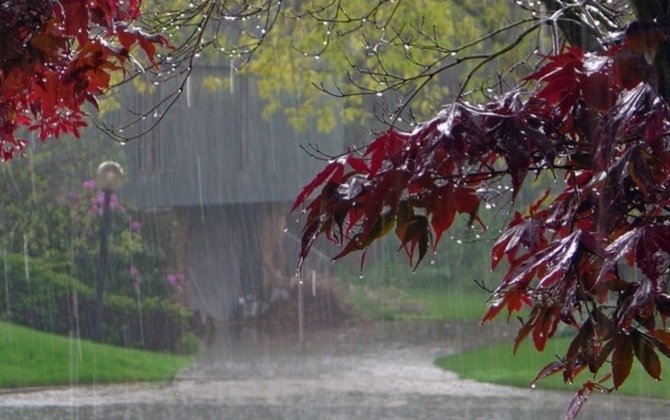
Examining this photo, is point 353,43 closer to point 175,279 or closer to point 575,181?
point 175,279

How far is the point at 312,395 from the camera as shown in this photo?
11883 millimetres

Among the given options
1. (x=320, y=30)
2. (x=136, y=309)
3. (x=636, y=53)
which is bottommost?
(x=136, y=309)

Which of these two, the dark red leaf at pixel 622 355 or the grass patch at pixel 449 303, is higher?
the dark red leaf at pixel 622 355

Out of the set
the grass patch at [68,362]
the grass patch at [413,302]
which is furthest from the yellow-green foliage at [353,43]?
the grass patch at [413,302]

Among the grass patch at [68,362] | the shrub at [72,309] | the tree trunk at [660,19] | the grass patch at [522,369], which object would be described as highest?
the tree trunk at [660,19]

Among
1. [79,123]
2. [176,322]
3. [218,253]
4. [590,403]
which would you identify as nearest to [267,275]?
[218,253]

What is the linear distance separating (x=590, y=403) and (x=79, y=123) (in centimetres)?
869

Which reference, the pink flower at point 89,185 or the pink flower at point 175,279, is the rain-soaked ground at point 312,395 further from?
the pink flower at point 89,185

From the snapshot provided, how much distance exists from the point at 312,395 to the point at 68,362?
3.36 meters

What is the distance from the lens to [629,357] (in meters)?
2.09

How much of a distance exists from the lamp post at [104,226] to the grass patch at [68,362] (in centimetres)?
63

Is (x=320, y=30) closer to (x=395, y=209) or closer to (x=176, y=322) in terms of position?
(x=176, y=322)

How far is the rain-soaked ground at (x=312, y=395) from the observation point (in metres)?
10.6

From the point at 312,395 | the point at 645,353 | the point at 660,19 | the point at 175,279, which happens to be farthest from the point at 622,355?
the point at 175,279
